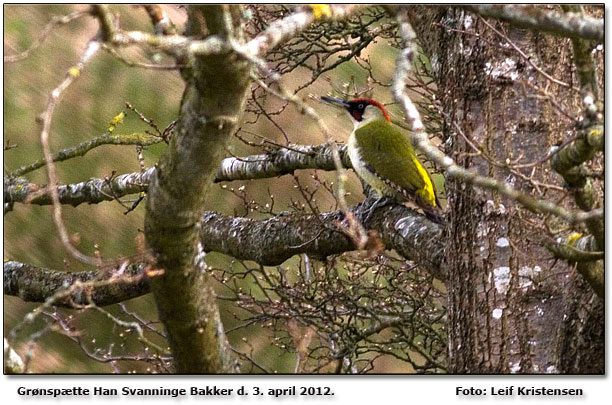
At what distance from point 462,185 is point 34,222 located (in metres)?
4.43

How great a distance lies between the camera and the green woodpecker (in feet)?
13.6

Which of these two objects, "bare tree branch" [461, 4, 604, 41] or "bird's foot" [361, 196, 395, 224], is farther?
"bird's foot" [361, 196, 395, 224]

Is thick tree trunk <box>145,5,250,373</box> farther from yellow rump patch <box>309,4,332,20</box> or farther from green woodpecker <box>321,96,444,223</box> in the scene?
green woodpecker <box>321,96,444,223</box>

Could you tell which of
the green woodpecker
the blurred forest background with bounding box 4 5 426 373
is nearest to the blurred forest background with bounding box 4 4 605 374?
the green woodpecker

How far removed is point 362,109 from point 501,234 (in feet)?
6.82

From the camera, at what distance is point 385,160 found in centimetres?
445

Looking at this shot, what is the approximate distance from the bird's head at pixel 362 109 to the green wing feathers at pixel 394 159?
0.36 ft

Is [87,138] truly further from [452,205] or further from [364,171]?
[452,205]

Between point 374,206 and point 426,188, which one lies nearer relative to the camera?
point 374,206

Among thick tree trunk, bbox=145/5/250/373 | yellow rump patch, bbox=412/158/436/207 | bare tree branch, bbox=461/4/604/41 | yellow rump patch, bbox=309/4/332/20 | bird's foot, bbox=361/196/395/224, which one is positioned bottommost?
thick tree trunk, bbox=145/5/250/373

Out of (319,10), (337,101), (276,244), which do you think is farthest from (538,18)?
(337,101)

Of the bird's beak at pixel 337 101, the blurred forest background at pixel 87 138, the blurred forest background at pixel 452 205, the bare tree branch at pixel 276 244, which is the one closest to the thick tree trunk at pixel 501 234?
the blurred forest background at pixel 452 205

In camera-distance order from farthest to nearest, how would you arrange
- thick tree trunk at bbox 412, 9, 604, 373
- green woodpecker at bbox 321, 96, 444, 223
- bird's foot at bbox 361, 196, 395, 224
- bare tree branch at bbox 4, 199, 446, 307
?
green woodpecker at bbox 321, 96, 444, 223 < bird's foot at bbox 361, 196, 395, 224 < bare tree branch at bbox 4, 199, 446, 307 < thick tree trunk at bbox 412, 9, 604, 373

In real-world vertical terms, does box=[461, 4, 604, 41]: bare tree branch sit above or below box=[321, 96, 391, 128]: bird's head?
below
